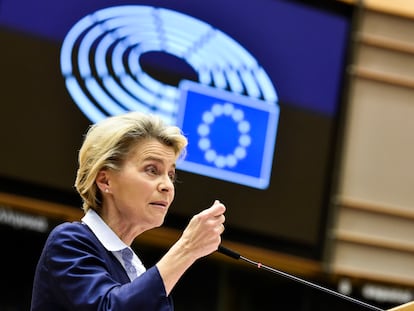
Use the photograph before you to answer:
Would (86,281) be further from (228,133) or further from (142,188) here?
(228,133)

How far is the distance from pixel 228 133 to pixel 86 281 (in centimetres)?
490

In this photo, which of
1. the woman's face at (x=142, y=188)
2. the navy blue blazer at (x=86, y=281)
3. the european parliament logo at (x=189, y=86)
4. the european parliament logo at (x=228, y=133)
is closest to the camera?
the navy blue blazer at (x=86, y=281)

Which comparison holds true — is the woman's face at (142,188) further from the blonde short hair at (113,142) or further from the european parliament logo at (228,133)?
the european parliament logo at (228,133)

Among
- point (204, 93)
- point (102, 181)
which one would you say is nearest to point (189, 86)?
→ point (204, 93)

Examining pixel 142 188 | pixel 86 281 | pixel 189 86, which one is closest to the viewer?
pixel 86 281

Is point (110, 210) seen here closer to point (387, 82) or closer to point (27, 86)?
point (27, 86)

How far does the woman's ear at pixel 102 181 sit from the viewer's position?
8.16 ft

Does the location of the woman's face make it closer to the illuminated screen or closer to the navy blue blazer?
the navy blue blazer

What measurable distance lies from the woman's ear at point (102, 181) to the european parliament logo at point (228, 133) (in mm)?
4275

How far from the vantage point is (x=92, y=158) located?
98.8 inches

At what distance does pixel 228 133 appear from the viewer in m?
7.03

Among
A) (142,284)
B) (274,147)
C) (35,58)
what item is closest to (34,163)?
(35,58)

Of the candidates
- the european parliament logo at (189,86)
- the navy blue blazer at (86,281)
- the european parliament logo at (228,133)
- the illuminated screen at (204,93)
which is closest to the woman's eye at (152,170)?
the navy blue blazer at (86,281)

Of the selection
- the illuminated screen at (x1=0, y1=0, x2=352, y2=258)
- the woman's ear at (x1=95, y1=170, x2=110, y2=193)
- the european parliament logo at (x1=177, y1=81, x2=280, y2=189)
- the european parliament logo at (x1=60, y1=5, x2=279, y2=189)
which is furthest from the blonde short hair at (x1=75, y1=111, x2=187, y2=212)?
the european parliament logo at (x1=177, y1=81, x2=280, y2=189)
